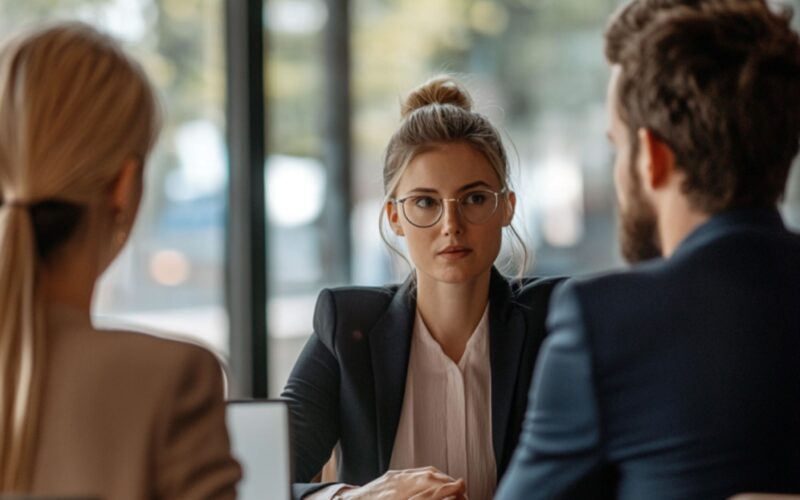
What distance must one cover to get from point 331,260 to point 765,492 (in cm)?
431

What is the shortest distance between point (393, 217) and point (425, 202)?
11 centimetres

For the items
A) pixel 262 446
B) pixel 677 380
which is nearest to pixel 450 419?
pixel 262 446

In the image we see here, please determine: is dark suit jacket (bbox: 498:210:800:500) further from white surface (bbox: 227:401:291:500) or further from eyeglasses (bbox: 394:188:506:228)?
eyeglasses (bbox: 394:188:506:228)

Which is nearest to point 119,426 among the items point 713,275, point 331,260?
point 713,275

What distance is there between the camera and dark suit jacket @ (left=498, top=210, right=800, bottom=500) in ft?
4.53

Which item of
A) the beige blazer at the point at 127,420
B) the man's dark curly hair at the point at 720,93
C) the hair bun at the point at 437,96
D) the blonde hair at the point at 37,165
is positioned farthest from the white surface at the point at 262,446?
the hair bun at the point at 437,96

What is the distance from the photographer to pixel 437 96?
2477mm

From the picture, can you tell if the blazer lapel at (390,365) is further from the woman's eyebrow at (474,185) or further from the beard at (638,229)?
the beard at (638,229)

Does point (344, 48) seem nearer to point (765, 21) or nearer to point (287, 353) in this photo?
point (287, 353)

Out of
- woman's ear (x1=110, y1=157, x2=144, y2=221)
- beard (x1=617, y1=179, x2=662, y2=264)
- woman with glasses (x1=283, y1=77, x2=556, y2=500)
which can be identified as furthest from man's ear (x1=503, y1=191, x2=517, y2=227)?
woman's ear (x1=110, y1=157, x2=144, y2=221)

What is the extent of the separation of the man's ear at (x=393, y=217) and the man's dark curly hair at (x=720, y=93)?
3.10 ft

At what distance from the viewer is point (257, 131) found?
4836 millimetres

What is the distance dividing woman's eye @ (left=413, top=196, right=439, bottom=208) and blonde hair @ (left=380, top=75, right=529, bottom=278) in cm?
7

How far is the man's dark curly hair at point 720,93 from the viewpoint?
1.43m
